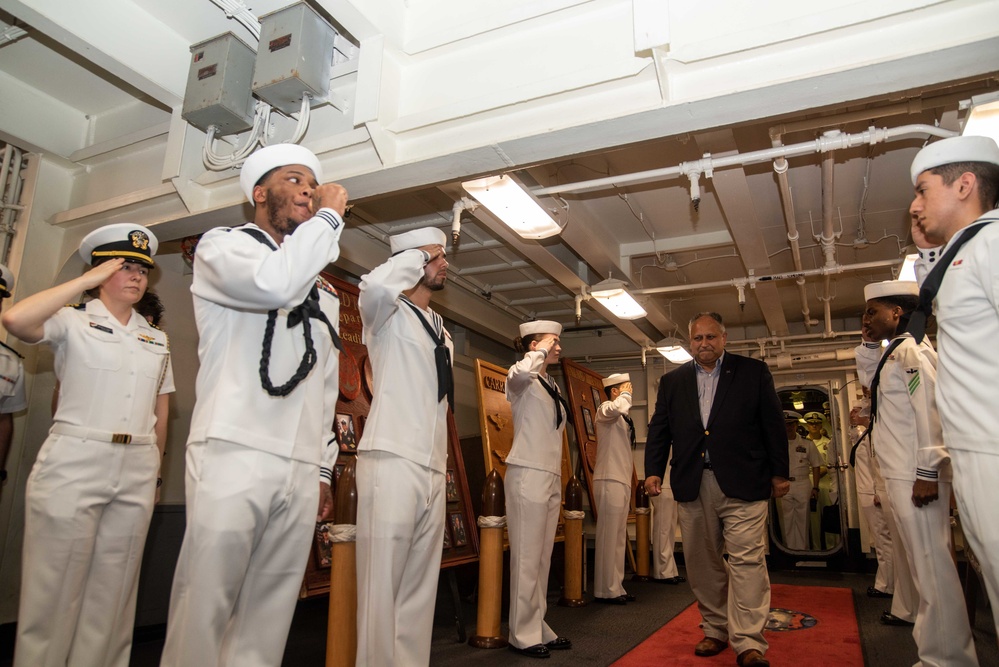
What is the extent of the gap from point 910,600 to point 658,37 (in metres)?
4.60

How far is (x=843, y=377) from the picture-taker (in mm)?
10680

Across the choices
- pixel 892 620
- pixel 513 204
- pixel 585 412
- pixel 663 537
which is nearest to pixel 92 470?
pixel 513 204

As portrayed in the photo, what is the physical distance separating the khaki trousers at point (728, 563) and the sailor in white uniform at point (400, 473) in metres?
1.89

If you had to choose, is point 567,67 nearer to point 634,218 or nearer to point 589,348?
point 634,218

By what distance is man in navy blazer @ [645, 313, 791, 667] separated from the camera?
3.84 meters

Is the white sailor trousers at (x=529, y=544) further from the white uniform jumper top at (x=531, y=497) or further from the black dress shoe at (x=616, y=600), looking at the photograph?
the black dress shoe at (x=616, y=600)

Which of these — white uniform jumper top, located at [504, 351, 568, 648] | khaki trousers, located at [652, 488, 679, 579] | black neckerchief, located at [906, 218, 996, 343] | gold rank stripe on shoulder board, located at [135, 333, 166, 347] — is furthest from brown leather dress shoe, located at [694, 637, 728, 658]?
khaki trousers, located at [652, 488, 679, 579]

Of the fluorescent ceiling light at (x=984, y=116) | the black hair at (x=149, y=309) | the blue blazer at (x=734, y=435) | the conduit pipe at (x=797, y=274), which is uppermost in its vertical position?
the conduit pipe at (x=797, y=274)

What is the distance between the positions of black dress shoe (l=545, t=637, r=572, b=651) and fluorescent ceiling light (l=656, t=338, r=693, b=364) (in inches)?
199

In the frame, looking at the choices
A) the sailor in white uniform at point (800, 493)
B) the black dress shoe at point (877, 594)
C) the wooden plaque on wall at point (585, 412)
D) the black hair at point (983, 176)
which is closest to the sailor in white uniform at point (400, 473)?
the black hair at point (983, 176)

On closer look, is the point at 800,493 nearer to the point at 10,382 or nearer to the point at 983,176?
the point at 983,176

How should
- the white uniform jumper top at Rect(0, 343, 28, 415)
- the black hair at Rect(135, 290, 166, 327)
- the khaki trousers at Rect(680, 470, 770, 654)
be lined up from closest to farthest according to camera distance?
1. the khaki trousers at Rect(680, 470, 770, 654)
2. the white uniform jumper top at Rect(0, 343, 28, 415)
3. the black hair at Rect(135, 290, 166, 327)

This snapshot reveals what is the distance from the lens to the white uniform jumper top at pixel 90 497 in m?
2.77

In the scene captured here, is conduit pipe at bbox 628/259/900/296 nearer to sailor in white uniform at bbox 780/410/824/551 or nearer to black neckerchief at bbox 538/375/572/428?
black neckerchief at bbox 538/375/572/428
